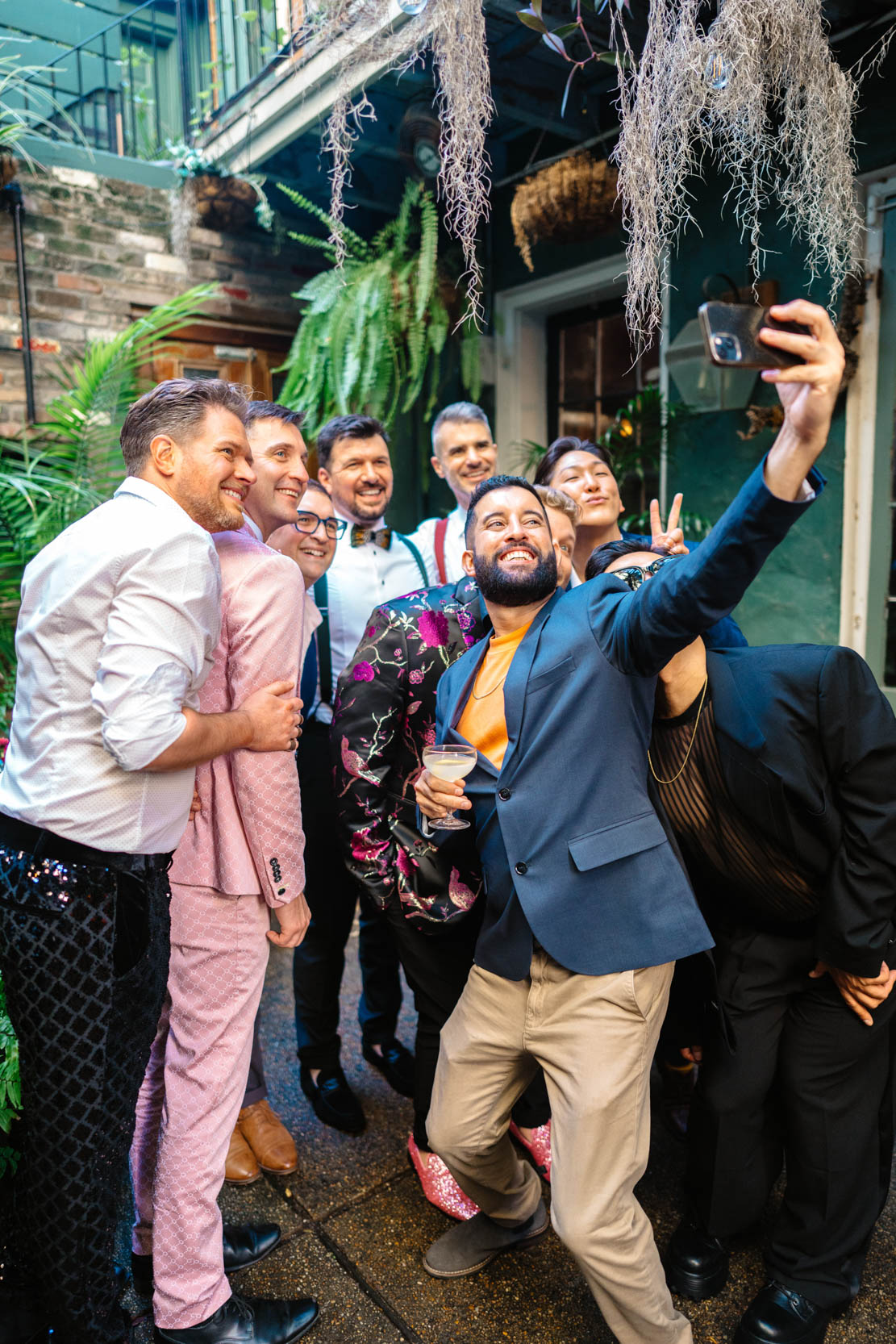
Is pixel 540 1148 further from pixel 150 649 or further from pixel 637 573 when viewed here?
pixel 150 649

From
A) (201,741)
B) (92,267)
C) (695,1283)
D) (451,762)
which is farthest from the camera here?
(92,267)

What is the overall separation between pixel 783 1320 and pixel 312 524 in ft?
7.94

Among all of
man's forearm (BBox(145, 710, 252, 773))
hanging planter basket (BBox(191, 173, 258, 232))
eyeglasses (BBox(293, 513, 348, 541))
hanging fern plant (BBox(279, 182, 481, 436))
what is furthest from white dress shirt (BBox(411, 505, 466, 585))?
hanging planter basket (BBox(191, 173, 258, 232))

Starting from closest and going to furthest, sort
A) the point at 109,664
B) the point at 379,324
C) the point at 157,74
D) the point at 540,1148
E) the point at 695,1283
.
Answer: the point at 109,664, the point at 695,1283, the point at 540,1148, the point at 379,324, the point at 157,74

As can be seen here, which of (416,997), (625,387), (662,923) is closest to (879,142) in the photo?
(625,387)

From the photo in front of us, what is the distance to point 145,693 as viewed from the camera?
1.69 metres

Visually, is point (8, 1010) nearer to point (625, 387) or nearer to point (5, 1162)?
point (5, 1162)

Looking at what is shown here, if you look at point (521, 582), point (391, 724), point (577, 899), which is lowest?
point (577, 899)

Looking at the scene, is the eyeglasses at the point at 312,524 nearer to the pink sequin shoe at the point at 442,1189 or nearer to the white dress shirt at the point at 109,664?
the white dress shirt at the point at 109,664

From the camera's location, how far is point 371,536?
3.32 m

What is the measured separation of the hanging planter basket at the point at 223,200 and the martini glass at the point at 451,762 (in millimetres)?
4807

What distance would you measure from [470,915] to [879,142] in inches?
146

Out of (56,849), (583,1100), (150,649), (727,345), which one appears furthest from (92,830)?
(727,345)

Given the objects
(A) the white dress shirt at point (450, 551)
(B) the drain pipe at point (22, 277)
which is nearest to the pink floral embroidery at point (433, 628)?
(A) the white dress shirt at point (450, 551)
